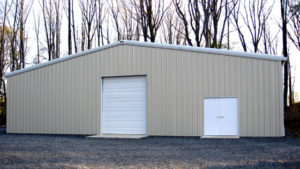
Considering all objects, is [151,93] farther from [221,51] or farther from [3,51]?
[3,51]

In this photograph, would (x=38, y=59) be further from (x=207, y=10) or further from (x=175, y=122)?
(x=175, y=122)

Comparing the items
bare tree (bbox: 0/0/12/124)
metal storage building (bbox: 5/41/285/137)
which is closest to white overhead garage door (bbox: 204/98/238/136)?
metal storage building (bbox: 5/41/285/137)

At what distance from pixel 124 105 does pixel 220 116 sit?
4398 mm

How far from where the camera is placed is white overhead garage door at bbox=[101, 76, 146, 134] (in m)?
15.7

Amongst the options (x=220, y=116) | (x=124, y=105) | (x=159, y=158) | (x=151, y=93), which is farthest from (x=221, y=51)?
(x=159, y=158)

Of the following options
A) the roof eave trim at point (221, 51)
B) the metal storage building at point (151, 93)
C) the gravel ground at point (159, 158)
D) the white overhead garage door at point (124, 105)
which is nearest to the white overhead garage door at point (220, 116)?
the metal storage building at point (151, 93)

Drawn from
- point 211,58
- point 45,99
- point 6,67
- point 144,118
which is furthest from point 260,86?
point 6,67

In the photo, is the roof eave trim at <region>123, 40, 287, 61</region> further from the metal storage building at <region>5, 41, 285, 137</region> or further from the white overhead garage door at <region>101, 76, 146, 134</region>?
the white overhead garage door at <region>101, 76, 146, 134</region>

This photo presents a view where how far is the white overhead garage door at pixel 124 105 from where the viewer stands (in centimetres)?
1570

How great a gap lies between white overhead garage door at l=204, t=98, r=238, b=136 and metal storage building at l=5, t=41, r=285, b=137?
39mm

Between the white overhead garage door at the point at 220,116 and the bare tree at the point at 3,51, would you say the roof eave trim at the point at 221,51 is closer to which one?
the white overhead garage door at the point at 220,116

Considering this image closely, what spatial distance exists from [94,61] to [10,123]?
18.5ft

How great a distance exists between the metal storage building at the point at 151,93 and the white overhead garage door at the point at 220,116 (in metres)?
0.04

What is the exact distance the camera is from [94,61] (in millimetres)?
16484
